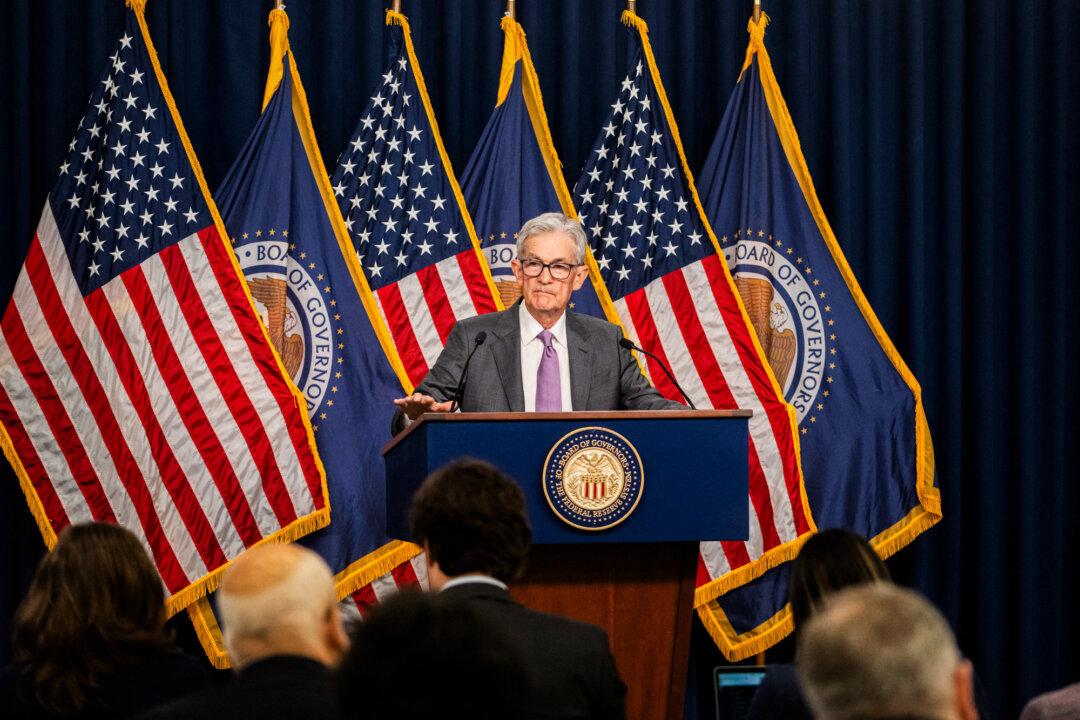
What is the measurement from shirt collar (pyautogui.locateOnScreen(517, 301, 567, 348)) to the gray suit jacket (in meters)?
0.02

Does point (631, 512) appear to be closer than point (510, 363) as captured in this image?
Yes

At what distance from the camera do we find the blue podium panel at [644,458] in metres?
3.39

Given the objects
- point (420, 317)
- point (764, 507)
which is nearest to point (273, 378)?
point (420, 317)

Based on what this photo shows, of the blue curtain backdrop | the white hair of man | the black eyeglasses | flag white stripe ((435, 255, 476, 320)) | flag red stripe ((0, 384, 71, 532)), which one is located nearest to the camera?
the white hair of man

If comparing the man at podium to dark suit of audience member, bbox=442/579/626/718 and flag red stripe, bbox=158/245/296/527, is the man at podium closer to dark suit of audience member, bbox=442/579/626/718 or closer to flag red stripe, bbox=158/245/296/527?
flag red stripe, bbox=158/245/296/527

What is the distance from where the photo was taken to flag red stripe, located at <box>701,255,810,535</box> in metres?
5.66

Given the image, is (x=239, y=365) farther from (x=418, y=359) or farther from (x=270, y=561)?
(x=270, y=561)

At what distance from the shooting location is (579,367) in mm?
4191

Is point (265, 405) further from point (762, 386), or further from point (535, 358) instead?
point (762, 386)

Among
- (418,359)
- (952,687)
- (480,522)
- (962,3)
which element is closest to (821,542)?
(480,522)

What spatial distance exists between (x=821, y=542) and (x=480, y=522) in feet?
2.15

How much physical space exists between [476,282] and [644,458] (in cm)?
229

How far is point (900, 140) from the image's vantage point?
6.31 metres


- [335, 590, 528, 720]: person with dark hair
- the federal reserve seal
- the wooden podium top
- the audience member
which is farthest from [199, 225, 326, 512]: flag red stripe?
[335, 590, 528, 720]: person with dark hair
